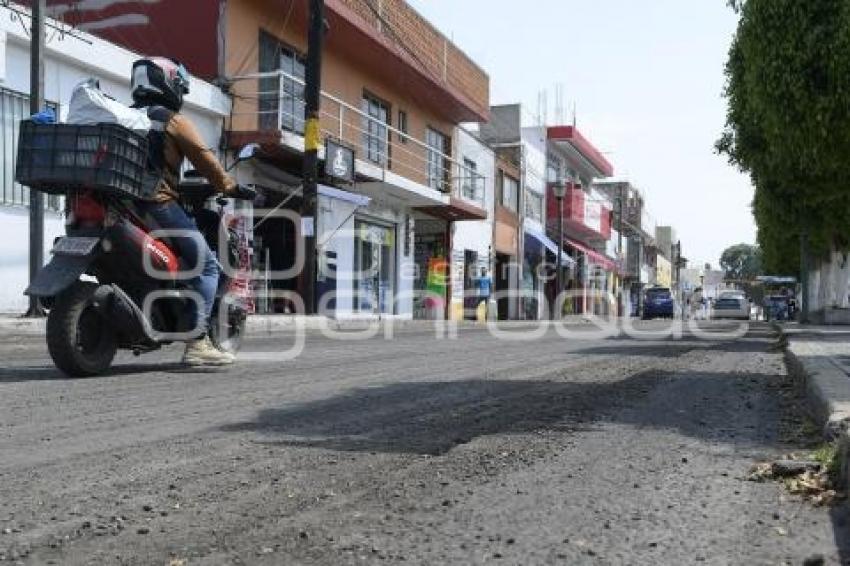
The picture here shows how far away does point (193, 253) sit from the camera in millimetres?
6625

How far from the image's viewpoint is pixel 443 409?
5516 millimetres

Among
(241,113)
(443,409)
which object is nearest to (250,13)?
(241,113)

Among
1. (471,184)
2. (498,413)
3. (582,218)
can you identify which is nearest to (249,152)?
(498,413)

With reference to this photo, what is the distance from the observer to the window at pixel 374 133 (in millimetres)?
22547

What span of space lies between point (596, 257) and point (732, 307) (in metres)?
8.45

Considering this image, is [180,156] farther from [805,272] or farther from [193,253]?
[805,272]

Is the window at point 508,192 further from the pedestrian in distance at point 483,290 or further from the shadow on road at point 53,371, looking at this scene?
the shadow on road at point 53,371

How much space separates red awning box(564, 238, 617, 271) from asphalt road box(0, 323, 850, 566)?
40.3 meters

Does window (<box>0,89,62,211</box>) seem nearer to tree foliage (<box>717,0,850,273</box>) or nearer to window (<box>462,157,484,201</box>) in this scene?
tree foliage (<box>717,0,850,273</box>)

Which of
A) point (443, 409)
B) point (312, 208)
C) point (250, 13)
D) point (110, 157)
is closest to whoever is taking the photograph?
point (443, 409)

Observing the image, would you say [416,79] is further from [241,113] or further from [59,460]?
[59,460]

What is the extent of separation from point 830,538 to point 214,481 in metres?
2.23

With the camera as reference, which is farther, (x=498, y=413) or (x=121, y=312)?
(x=121, y=312)

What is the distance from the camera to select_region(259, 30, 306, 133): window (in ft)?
57.6
